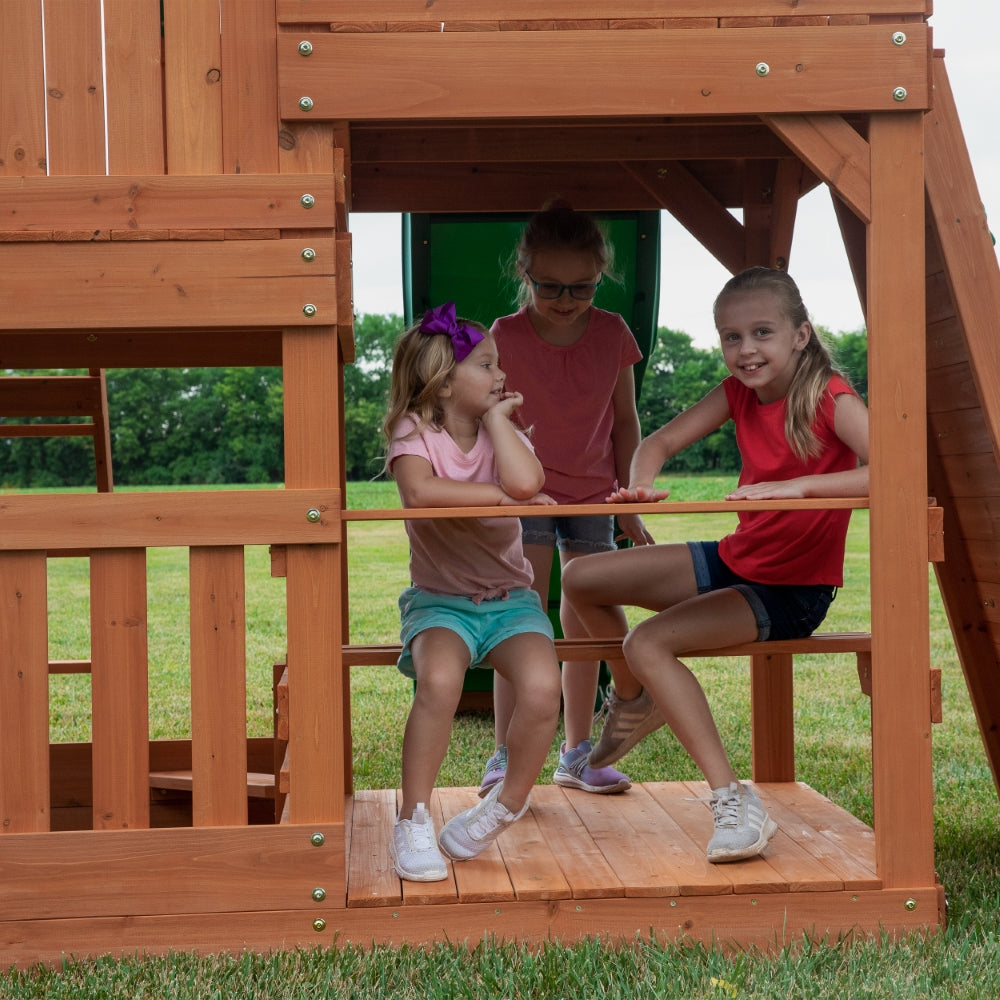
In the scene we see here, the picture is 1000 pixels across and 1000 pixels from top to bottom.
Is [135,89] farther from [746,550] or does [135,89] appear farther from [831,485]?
[746,550]

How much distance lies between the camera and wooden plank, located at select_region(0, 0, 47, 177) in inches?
127

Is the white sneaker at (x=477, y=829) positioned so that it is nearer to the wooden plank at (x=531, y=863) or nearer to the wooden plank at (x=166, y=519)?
the wooden plank at (x=531, y=863)

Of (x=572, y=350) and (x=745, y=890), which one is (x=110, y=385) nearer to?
(x=572, y=350)

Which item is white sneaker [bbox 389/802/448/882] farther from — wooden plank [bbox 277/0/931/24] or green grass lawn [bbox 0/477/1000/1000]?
wooden plank [bbox 277/0/931/24]

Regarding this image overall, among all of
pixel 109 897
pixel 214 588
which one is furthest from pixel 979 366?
pixel 109 897

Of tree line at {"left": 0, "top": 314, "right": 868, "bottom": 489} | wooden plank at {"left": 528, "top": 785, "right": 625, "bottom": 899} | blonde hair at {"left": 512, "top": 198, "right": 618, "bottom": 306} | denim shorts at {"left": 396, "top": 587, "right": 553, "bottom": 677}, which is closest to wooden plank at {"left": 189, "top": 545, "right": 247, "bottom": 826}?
denim shorts at {"left": 396, "top": 587, "right": 553, "bottom": 677}

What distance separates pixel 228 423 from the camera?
20.5 metres

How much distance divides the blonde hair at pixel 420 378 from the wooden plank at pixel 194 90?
85cm

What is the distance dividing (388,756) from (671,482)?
549 inches

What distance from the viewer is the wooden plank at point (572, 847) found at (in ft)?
10.9

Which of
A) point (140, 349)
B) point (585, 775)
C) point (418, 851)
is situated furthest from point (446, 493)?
point (140, 349)

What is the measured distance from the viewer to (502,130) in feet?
14.0

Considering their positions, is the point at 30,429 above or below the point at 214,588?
above

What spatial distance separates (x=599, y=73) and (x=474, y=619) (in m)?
1.53
